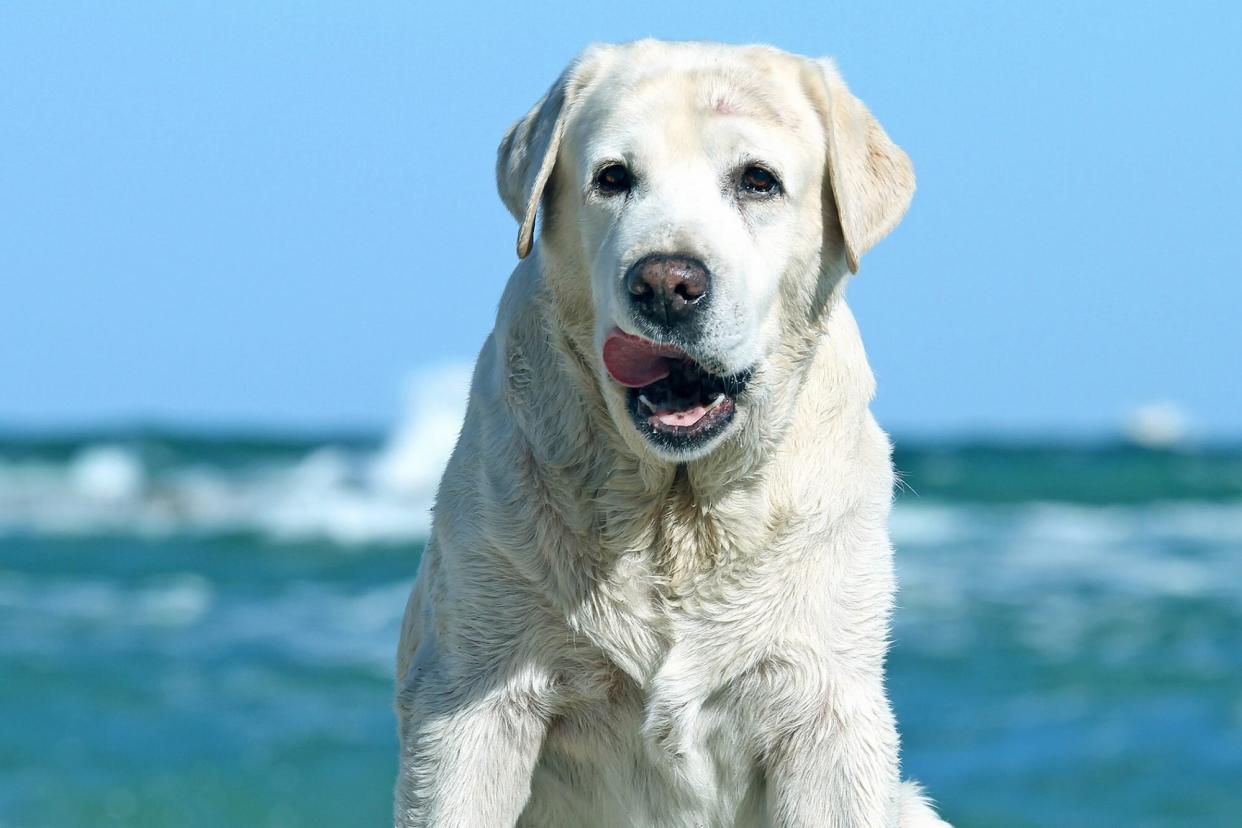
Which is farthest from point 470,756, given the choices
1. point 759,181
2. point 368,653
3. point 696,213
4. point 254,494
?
point 254,494

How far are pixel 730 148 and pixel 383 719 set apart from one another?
31.5 ft

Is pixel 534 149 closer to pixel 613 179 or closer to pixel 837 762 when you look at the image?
pixel 613 179

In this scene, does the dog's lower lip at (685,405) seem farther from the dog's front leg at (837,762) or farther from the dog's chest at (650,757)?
the dog's front leg at (837,762)

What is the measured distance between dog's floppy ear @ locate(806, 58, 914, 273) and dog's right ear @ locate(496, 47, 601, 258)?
0.55m

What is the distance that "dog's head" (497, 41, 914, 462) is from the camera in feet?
12.3

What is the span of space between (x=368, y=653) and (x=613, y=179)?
454 inches

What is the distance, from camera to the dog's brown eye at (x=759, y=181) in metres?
3.93

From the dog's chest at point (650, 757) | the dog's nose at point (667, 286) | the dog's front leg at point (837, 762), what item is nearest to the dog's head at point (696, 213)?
the dog's nose at point (667, 286)

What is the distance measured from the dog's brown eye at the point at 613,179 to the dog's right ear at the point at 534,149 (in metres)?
0.13

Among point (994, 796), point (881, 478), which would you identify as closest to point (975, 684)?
point (994, 796)

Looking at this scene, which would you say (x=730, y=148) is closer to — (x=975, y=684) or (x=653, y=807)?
(x=653, y=807)

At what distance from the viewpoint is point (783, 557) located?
4.06 meters

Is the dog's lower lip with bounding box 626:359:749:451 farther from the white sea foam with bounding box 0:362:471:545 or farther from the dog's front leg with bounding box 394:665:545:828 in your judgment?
the white sea foam with bounding box 0:362:471:545

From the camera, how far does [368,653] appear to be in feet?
49.2
